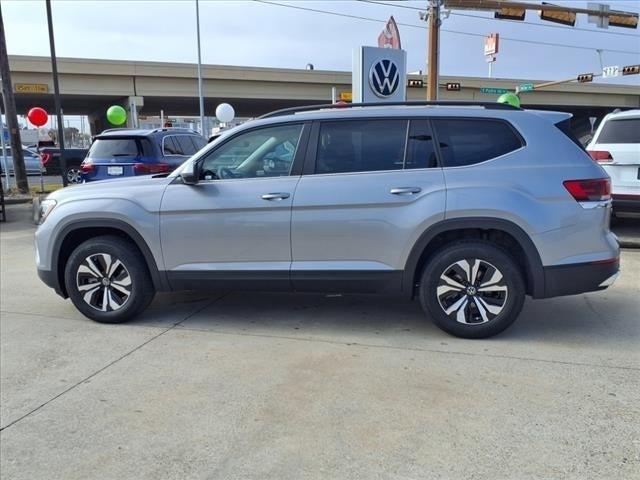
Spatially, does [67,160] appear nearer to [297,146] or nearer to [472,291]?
[297,146]

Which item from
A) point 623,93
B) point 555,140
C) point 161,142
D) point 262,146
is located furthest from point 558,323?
point 623,93

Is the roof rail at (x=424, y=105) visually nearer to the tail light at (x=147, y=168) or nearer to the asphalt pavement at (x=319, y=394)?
the asphalt pavement at (x=319, y=394)

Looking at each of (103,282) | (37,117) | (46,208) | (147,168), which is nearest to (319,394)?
(103,282)

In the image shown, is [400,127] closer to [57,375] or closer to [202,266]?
[202,266]

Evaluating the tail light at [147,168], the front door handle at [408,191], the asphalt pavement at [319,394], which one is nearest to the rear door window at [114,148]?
the tail light at [147,168]

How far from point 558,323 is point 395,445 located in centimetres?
254

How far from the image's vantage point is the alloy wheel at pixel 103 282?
4914mm

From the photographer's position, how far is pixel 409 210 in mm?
4336

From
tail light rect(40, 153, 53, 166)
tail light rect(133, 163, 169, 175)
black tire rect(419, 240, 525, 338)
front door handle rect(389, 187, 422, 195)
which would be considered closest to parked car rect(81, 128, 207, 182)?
tail light rect(133, 163, 169, 175)

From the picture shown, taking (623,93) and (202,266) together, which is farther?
(623,93)

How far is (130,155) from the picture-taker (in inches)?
381

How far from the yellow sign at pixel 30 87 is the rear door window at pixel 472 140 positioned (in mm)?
35088

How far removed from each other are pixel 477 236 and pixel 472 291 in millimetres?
451

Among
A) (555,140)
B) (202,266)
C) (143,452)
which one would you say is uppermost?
(555,140)
